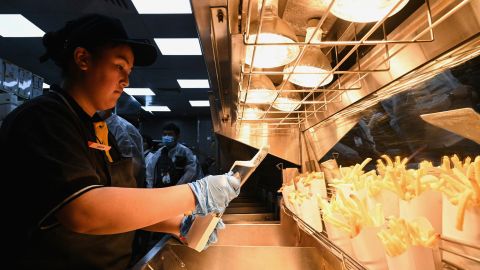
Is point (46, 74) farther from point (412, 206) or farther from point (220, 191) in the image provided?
point (412, 206)

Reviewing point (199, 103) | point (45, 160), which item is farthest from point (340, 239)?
point (199, 103)

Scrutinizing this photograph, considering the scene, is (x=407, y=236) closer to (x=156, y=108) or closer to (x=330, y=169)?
(x=330, y=169)

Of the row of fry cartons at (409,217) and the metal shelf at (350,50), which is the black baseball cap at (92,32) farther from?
the row of fry cartons at (409,217)

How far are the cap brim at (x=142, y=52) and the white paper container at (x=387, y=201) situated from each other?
1.04 m

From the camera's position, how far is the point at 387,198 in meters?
0.72

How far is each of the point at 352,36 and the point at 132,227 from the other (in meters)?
1.15

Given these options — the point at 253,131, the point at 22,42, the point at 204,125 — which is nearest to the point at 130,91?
the point at 22,42

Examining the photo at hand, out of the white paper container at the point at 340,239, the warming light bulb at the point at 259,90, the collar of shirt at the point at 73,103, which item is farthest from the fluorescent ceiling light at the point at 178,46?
the white paper container at the point at 340,239

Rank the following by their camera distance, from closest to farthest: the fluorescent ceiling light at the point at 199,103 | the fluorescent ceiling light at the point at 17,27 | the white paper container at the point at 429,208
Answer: the white paper container at the point at 429,208 → the fluorescent ceiling light at the point at 17,27 → the fluorescent ceiling light at the point at 199,103

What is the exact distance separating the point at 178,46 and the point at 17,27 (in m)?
2.06

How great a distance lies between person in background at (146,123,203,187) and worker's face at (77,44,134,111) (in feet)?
11.0

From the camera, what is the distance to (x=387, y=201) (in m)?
0.72

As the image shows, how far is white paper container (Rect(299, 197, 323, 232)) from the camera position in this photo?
1029 millimetres

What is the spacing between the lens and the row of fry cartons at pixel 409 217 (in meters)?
0.47
